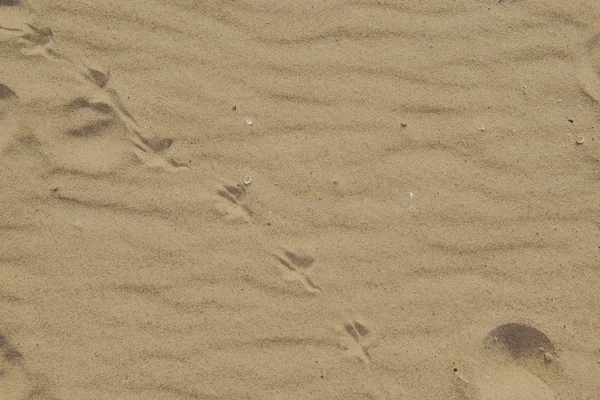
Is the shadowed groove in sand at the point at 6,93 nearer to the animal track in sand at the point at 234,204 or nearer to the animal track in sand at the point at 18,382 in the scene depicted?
the animal track in sand at the point at 234,204

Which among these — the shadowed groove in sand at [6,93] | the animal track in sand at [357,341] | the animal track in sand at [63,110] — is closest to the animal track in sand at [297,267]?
the animal track in sand at [357,341]

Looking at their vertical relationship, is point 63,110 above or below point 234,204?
above

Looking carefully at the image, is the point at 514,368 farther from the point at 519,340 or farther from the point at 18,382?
the point at 18,382

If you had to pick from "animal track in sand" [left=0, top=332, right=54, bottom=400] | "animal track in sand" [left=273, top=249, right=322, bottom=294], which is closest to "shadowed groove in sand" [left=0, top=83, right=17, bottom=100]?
"animal track in sand" [left=0, top=332, right=54, bottom=400]

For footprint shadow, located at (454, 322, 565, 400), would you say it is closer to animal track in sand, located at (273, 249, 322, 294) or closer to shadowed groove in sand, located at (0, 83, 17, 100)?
animal track in sand, located at (273, 249, 322, 294)

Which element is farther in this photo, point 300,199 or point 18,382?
point 300,199

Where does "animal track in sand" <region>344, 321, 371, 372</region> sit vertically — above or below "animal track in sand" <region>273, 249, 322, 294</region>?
below

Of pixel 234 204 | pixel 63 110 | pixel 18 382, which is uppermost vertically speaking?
pixel 63 110

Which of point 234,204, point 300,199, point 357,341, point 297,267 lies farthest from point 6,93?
point 357,341
